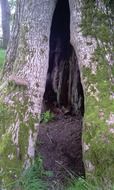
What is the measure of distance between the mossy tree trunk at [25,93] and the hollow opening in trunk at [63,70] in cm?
57

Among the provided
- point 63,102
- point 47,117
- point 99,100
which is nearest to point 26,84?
point 99,100

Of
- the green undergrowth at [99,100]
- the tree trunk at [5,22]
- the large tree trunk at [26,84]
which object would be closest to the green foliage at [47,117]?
the large tree trunk at [26,84]

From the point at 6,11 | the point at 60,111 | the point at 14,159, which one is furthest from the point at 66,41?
the point at 6,11

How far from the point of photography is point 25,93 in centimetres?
347

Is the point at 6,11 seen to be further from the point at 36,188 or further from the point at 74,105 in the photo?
the point at 36,188

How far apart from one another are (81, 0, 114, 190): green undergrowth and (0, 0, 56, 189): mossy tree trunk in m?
0.47

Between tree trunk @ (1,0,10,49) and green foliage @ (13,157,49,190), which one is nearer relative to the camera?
green foliage @ (13,157,49,190)

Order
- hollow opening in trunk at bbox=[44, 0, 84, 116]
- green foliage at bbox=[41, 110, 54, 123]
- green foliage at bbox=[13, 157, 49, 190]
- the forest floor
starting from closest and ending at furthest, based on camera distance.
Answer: green foliage at bbox=[13, 157, 49, 190] → the forest floor → hollow opening in trunk at bbox=[44, 0, 84, 116] → green foliage at bbox=[41, 110, 54, 123]

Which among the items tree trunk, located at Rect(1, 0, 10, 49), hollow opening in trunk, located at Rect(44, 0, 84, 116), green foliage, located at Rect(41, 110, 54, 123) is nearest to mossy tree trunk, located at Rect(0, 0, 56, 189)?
hollow opening in trunk, located at Rect(44, 0, 84, 116)

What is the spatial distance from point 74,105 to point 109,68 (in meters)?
1.10

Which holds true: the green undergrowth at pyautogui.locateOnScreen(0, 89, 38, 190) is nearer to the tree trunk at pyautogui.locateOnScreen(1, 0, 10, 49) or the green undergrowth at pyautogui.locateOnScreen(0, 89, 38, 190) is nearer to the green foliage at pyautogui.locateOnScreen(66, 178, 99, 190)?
the green foliage at pyautogui.locateOnScreen(66, 178, 99, 190)

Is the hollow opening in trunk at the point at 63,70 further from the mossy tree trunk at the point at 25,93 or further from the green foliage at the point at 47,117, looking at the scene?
the mossy tree trunk at the point at 25,93

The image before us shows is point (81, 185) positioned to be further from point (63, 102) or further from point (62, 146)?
point (63, 102)

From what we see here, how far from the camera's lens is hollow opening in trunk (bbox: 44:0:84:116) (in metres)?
4.34
